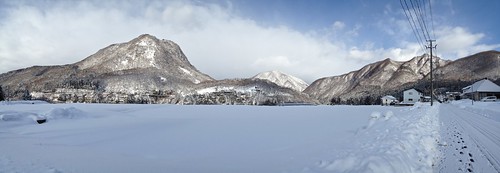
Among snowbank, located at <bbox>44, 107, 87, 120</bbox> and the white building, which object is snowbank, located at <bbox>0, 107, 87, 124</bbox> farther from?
the white building

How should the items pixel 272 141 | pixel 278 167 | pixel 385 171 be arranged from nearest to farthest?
pixel 385 171, pixel 278 167, pixel 272 141

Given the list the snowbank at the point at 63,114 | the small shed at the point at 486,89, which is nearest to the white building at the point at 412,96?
the small shed at the point at 486,89

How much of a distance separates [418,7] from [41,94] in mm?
178246

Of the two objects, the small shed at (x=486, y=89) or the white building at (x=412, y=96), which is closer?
the small shed at (x=486, y=89)

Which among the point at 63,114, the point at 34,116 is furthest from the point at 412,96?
the point at 34,116

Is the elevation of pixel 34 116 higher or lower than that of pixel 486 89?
lower

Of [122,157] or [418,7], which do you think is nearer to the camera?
[122,157]

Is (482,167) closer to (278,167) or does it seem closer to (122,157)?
(278,167)

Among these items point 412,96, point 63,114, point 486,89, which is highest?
point 486,89

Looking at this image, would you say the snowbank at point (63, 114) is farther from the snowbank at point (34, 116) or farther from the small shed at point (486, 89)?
the small shed at point (486, 89)

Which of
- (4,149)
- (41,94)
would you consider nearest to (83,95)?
(41,94)

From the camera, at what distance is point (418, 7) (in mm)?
11766

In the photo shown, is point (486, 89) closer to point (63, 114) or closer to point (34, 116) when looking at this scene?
point (63, 114)

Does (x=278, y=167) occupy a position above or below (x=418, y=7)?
below
